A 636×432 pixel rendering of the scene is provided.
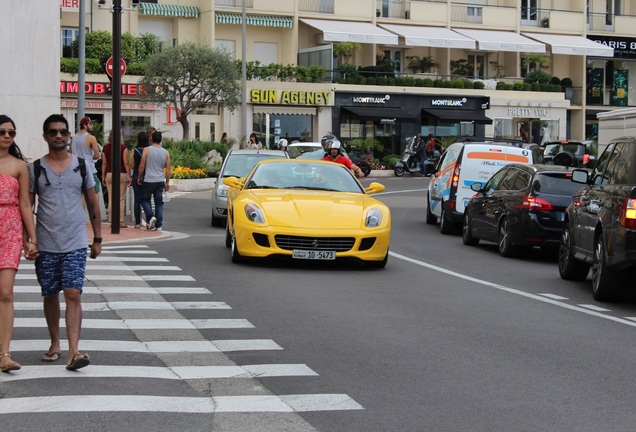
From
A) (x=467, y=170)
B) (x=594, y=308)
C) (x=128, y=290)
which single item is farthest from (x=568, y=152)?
(x=128, y=290)

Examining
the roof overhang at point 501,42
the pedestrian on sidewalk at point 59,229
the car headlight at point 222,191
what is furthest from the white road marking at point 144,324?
the roof overhang at point 501,42

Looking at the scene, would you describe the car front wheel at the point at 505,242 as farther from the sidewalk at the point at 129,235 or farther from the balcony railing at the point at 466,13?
the balcony railing at the point at 466,13

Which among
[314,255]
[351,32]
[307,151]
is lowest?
[314,255]

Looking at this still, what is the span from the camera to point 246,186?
1706 cm

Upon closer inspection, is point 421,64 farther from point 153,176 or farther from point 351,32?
point 153,176

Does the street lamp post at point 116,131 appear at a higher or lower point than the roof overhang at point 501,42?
lower

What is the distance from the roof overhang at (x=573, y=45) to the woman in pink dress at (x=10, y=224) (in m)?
59.7

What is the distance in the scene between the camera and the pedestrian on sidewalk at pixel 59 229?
28.4ft

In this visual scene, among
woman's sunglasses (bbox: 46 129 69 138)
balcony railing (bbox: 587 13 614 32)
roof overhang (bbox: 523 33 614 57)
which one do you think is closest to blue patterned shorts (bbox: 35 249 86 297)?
woman's sunglasses (bbox: 46 129 69 138)

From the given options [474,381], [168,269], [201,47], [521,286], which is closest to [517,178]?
[521,286]

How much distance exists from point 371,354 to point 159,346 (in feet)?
5.68

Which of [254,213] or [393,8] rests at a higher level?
[393,8]

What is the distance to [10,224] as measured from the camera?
8.51 m

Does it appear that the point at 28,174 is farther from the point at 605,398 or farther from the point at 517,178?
the point at 517,178
